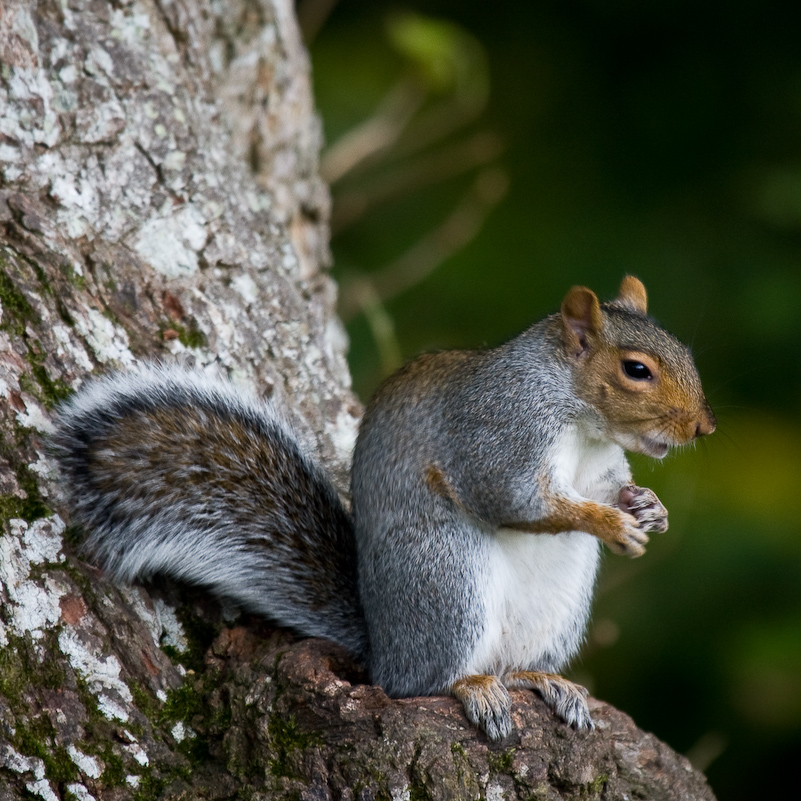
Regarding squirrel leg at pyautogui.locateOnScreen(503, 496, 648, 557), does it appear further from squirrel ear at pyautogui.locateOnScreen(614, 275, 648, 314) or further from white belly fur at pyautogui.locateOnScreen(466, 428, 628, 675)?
squirrel ear at pyautogui.locateOnScreen(614, 275, 648, 314)

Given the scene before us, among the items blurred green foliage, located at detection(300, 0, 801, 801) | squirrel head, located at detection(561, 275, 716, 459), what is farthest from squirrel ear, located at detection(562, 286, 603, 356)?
blurred green foliage, located at detection(300, 0, 801, 801)

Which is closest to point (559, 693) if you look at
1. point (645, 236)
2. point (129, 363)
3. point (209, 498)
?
point (209, 498)

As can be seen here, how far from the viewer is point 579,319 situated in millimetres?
1807

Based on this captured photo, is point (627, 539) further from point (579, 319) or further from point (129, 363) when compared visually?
point (129, 363)

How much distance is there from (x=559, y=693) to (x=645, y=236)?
2375 millimetres

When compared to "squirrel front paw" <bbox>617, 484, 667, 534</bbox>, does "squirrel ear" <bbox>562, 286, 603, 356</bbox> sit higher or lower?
higher

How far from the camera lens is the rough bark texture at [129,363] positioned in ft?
4.82

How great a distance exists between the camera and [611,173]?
3.94m

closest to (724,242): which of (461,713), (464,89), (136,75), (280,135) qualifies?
(464,89)

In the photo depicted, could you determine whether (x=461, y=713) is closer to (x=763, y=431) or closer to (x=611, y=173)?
(x=763, y=431)

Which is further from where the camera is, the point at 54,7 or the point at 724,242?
the point at 724,242

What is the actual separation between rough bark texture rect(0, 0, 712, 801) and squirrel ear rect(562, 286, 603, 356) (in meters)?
0.55

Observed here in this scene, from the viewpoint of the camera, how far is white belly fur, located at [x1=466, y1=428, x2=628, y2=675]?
68.5 inches

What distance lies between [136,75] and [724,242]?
7.39 ft
